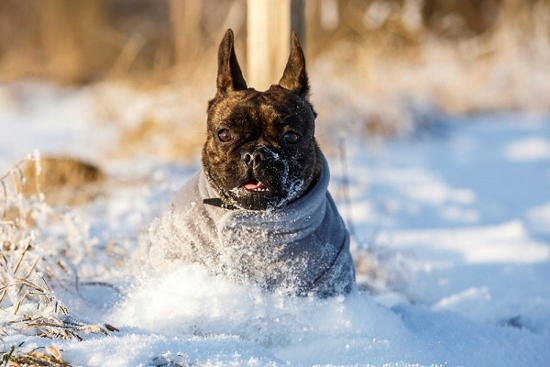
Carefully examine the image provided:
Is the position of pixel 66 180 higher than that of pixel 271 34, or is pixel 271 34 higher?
pixel 271 34

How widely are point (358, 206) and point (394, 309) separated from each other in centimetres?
307

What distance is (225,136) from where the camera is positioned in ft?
10.6

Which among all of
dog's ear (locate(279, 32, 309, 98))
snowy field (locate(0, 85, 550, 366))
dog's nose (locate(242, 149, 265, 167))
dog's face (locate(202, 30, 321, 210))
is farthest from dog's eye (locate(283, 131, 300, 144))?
snowy field (locate(0, 85, 550, 366))

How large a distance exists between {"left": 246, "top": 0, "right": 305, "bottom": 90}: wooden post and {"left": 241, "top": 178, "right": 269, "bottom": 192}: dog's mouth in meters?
2.84

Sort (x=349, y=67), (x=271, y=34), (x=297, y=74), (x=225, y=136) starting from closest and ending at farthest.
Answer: (x=225, y=136), (x=297, y=74), (x=271, y=34), (x=349, y=67)

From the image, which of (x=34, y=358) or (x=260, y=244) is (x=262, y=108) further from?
(x=34, y=358)

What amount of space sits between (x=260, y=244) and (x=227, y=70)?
89 centimetres

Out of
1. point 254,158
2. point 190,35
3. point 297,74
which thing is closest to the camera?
point 254,158

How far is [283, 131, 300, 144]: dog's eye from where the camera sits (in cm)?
323

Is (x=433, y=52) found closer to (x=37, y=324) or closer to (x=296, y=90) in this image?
(x=296, y=90)

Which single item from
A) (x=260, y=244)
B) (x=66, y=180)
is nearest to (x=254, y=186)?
(x=260, y=244)

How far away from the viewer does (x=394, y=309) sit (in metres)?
3.68

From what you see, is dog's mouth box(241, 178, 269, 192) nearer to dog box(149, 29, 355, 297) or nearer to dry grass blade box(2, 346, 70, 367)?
dog box(149, 29, 355, 297)

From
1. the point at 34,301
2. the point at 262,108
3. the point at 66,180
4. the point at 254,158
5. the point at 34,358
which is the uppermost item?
the point at 262,108
